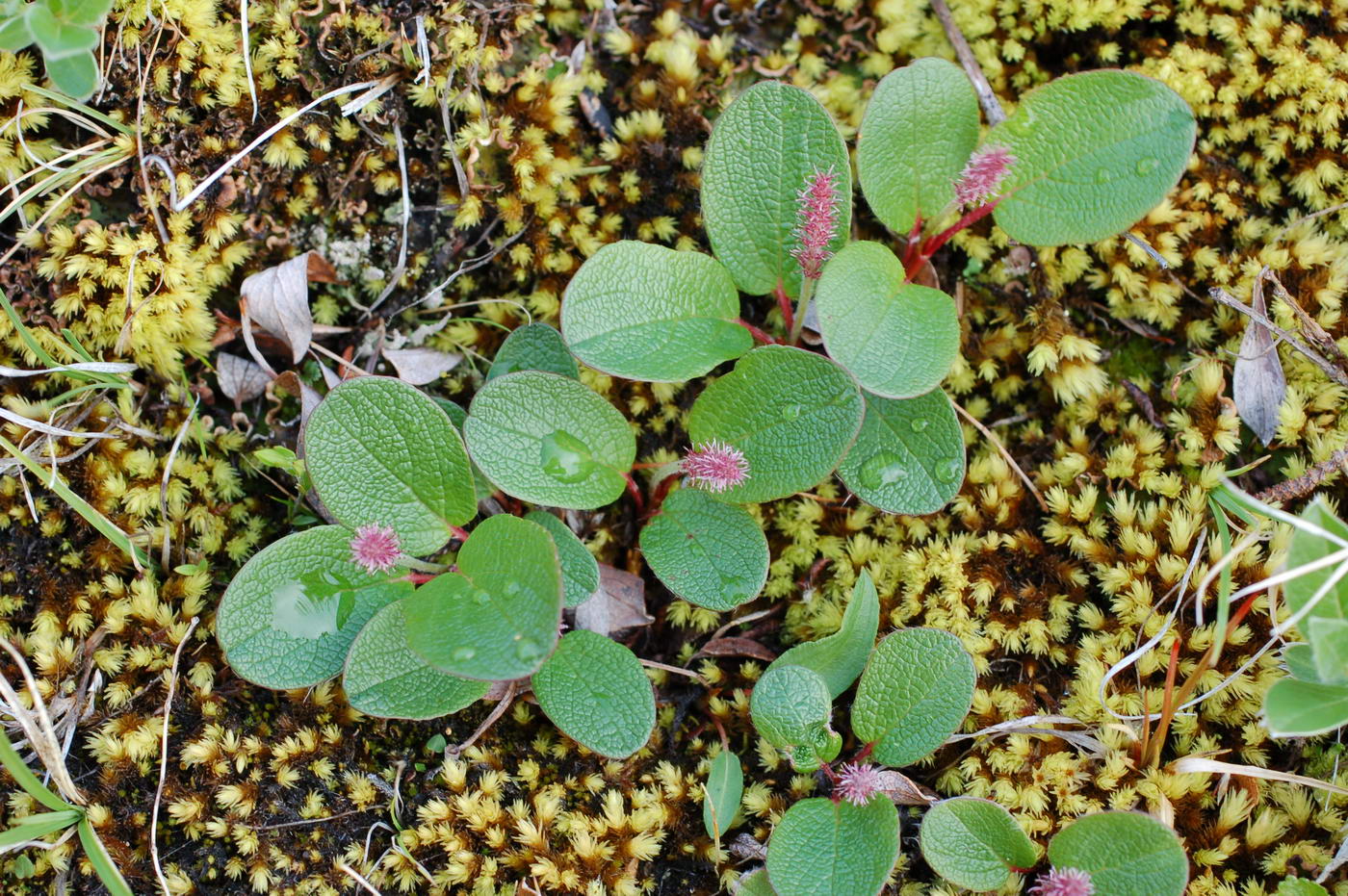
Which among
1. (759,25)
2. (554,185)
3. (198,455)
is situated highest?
(759,25)

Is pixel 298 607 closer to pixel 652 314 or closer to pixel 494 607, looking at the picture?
pixel 494 607

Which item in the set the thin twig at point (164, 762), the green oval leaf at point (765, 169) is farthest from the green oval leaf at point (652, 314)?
the thin twig at point (164, 762)

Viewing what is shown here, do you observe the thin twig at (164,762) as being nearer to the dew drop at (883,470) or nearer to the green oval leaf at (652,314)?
the green oval leaf at (652,314)

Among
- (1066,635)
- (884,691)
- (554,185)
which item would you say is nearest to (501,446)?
(554,185)

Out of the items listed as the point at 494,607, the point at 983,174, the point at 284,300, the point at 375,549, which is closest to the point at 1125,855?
the point at 494,607

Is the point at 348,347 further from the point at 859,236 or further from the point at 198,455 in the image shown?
the point at 859,236

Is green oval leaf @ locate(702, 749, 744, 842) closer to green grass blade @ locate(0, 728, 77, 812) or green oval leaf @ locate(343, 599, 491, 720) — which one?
green oval leaf @ locate(343, 599, 491, 720)
